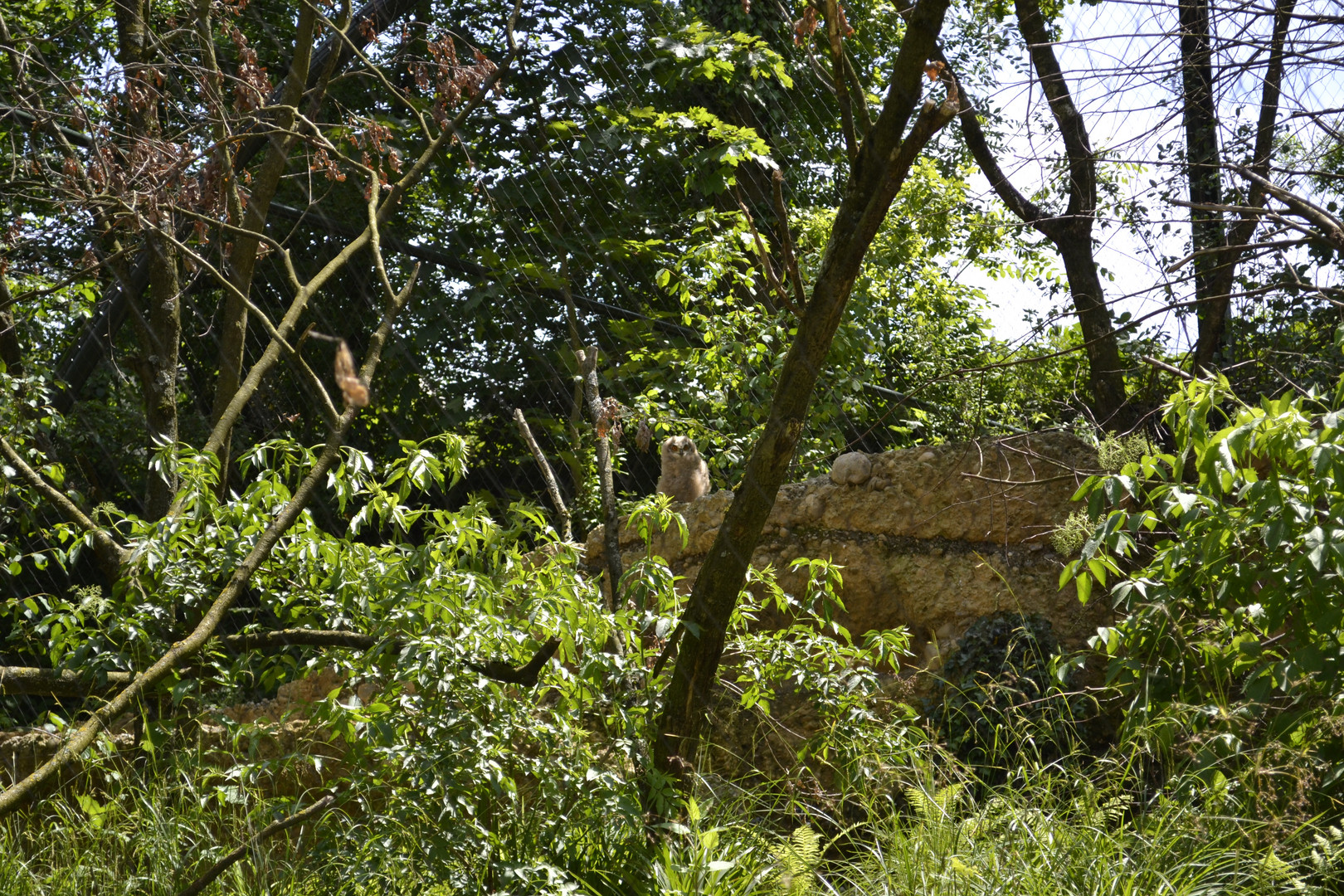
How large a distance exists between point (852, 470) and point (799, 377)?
2176mm

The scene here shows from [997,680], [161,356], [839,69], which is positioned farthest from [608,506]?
[161,356]

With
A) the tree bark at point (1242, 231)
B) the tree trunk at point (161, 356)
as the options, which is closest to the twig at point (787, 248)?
the tree bark at point (1242, 231)

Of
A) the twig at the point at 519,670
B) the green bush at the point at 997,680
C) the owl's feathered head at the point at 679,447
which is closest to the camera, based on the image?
the twig at the point at 519,670

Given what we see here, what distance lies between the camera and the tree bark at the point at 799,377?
2609 millimetres

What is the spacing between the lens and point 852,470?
16.0 ft

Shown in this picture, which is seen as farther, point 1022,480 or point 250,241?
point 1022,480

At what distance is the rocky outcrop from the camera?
4.61m

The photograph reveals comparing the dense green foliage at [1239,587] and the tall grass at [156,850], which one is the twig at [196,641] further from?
the dense green foliage at [1239,587]

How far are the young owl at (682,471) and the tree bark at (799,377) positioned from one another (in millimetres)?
2321

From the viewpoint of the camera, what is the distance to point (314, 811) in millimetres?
2910

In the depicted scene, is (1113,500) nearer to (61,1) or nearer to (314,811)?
(314,811)

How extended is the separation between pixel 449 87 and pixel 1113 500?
2735 millimetres

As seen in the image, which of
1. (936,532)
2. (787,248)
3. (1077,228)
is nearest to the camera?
(787,248)

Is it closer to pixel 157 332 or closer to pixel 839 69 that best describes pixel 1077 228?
pixel 839 69
